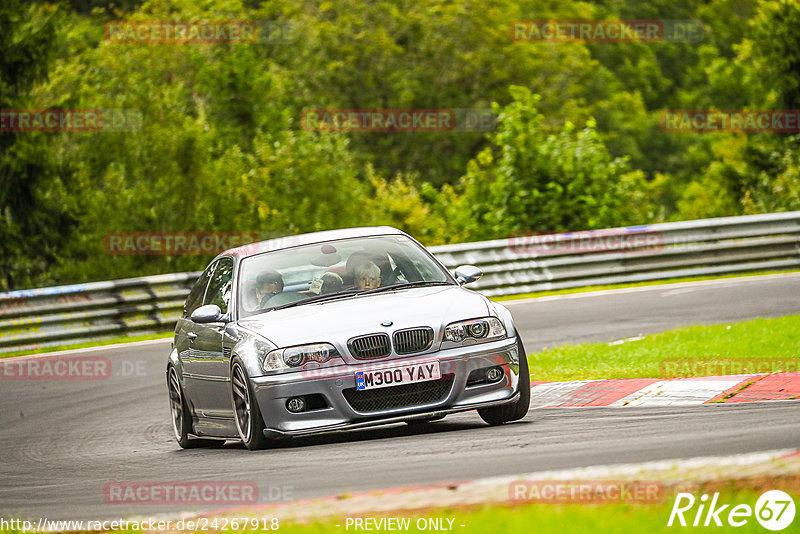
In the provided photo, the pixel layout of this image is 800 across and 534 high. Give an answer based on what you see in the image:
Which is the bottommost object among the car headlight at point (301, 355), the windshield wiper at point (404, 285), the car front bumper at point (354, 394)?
the car front bumper at point (354, 394)

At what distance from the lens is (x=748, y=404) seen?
8914 mm

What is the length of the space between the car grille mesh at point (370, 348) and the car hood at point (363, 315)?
5 cm

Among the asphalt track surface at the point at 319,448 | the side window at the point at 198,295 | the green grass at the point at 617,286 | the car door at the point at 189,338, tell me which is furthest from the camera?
the green grass at the point at 617,286

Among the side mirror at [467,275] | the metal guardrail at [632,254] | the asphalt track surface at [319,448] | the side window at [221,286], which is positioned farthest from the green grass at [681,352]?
the metal guardrail at [632,254]

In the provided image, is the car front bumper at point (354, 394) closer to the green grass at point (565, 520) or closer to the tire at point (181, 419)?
the tire at point (181, 419)

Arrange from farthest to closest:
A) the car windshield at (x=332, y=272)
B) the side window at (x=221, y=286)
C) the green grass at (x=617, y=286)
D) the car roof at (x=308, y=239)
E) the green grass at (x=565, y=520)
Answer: the green grass at (x=617, y=286)
the car roof at (x=308, y=239)
the side window at (x=221, y=286)
the car windshield at (x=332, y=272)
the green grass at (x=565, y=520)

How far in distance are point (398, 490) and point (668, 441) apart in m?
1.73

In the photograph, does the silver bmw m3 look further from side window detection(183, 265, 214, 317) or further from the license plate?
side window detection(183, 265, 214, 317)

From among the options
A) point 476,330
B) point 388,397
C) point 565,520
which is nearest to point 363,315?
point 388,397

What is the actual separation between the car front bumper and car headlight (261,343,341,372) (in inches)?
2.6

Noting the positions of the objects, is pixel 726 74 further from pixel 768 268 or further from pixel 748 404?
pixel 748 404

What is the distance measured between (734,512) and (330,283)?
5.22m

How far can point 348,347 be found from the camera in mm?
8750

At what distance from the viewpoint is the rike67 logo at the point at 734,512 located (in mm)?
4902
